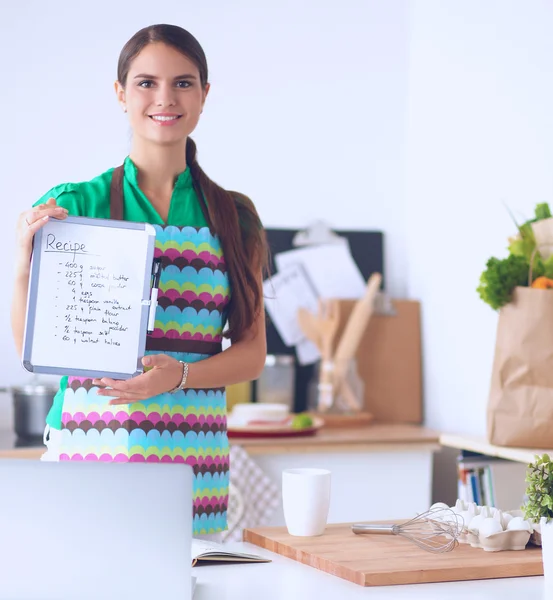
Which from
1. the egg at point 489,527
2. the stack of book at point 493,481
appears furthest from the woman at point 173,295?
the stack of book at point 493,481

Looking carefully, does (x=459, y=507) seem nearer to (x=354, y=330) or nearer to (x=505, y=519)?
(x=505, y=519)

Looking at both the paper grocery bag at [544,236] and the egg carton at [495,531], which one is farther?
the paper grocery bag at [544,236]

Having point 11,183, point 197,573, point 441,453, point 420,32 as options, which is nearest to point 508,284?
point 441,453

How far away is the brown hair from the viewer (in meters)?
1.54

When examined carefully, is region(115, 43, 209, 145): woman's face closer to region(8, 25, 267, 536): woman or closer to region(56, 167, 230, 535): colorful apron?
region(8, 25, 267, 536): woman

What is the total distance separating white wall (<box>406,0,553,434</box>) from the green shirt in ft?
3.61

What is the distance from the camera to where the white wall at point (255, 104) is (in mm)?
2902

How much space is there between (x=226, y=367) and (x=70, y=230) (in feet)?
1.11

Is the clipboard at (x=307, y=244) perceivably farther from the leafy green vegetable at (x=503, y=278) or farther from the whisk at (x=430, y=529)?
the whisk at (x=430, y=529)

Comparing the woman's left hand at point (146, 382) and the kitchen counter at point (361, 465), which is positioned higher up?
the woman's left hand at point (146, 382)

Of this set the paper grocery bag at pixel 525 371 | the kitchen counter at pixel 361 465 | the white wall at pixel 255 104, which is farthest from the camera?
the white wall at pixel 255 104

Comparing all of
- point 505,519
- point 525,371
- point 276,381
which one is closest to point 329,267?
point 276,381

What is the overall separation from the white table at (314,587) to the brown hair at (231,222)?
1.77 feet

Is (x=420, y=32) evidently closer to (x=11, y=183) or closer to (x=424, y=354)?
(x=424, y=354)
